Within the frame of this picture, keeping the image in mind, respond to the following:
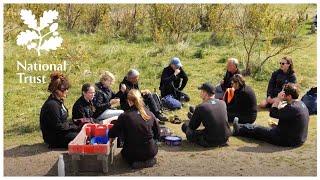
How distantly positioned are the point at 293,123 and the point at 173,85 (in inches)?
137

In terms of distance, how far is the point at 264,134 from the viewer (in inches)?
408

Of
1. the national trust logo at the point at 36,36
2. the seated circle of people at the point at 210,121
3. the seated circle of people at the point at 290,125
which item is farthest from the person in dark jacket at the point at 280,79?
the national trust logo at the point at 36,36

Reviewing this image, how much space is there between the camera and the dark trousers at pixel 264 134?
10141 mm

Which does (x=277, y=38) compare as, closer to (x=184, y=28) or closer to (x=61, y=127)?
(x=184, y=28)

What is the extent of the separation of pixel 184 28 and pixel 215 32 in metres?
1.11

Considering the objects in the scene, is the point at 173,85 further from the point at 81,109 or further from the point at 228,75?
the point at 81,109

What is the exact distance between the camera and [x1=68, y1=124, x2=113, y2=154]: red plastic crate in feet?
A: 29.5

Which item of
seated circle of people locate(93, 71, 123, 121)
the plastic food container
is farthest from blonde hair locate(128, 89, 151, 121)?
seated circle of people locate(93, 71, 123, 121)

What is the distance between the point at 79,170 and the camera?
916 centimetres

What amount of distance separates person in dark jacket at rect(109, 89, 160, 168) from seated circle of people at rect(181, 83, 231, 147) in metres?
0.98

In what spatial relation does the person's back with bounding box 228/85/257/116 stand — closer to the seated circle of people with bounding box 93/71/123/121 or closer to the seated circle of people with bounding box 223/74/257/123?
the seated circle of people with bounding box 223/74/257/123

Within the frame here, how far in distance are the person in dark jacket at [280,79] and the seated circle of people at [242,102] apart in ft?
5.05

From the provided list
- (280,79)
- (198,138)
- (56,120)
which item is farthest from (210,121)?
(280,79)

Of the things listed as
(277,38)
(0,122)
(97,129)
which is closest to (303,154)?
(97,129)
